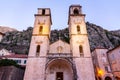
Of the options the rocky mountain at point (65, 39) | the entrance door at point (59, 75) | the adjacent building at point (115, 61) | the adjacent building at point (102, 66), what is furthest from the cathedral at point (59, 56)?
the rocky mountain at point (65, 39)

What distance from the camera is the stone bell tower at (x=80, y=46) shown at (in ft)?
61.9

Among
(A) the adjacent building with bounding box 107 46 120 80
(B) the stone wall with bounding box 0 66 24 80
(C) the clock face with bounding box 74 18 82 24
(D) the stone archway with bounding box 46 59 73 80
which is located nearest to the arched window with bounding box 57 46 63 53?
(D) the stone archway with bounding box 46 59 73 80

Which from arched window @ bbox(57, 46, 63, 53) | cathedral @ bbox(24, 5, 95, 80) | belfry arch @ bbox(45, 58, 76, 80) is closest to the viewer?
cathedral @ bbox(24, 5, 95, 80)

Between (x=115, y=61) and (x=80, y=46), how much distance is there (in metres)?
11.8

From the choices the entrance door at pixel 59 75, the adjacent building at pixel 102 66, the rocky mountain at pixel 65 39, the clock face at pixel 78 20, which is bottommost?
the entrance door at pixel 59 75

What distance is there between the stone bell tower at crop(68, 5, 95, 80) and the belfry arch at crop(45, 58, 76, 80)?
84.6 inches

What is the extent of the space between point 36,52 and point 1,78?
22.3ft

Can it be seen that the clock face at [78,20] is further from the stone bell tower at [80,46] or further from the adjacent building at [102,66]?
the adjacent building at [102,66]

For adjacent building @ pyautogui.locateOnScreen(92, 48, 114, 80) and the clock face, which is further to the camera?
adjacent building @ pyautogui.locateOnScreen(92, 48, 114, 80)

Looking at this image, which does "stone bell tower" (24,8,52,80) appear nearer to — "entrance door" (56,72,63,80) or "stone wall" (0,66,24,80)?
"stone wall" (0,66,24,80)

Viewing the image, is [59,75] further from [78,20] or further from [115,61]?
[115,61]

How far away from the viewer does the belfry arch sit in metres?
20.8

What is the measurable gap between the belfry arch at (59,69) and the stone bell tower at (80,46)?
84.6 inches

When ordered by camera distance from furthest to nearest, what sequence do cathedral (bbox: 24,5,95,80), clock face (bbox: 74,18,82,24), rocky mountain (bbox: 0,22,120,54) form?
1. rocky mountain (bbox: 0,22,120,54)
2. clock face (bbox: 74,18,82,24)
3. cathedral (bbox: 24,5,95,80)
